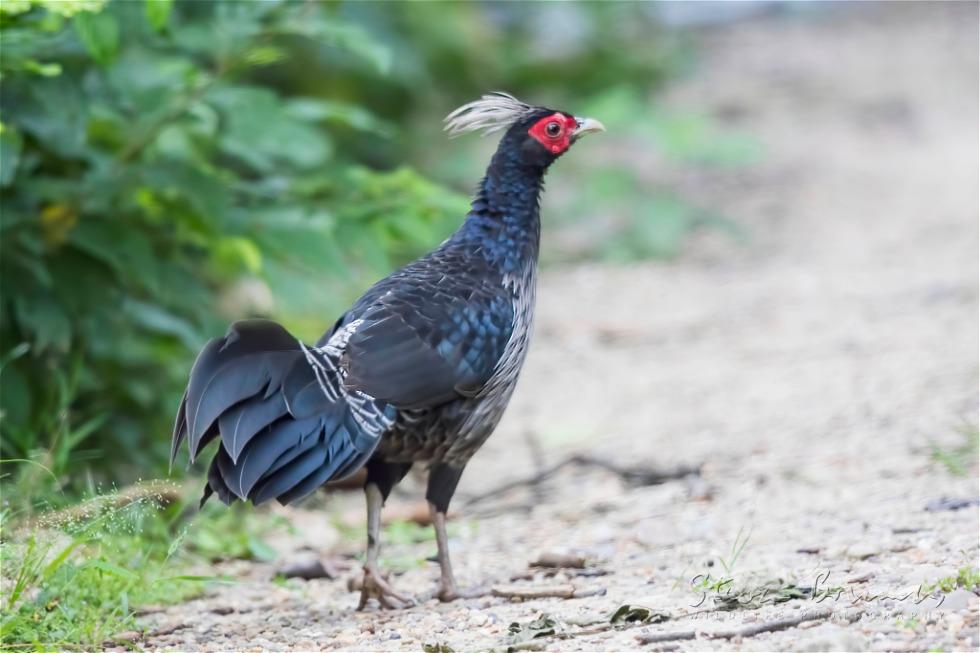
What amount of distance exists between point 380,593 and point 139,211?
2.12 meters

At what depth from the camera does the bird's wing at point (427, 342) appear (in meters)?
3.95

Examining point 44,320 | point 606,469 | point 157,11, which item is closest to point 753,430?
point 606,469

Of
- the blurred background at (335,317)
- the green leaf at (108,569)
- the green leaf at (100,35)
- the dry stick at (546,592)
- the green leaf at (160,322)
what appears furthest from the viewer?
the green leaf at (160,322)

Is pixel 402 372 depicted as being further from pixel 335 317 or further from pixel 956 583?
pixel 335 317

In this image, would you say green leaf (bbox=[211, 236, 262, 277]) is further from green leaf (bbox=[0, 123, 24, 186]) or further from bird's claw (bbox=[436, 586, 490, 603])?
bird's claw (bbox=[436, 586, 490, 603])

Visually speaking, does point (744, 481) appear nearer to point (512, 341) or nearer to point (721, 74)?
point (512, 341)

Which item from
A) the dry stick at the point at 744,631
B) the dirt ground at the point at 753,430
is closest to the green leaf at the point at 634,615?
the dirt ground at the point at 753,430

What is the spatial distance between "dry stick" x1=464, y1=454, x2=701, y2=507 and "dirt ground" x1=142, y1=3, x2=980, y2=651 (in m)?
0.06

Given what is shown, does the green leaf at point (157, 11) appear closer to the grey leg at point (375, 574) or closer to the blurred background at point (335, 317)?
the blurred background at point (335, 317)

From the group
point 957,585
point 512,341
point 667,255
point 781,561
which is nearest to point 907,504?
point 781,561

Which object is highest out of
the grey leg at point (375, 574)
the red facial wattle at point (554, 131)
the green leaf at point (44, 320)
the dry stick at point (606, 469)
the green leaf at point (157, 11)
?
the green leaf at point (157, 11)

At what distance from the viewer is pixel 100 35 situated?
4.35 metres

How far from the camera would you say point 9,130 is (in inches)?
Answer: 176

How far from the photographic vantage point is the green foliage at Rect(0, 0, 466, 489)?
4.82 m
